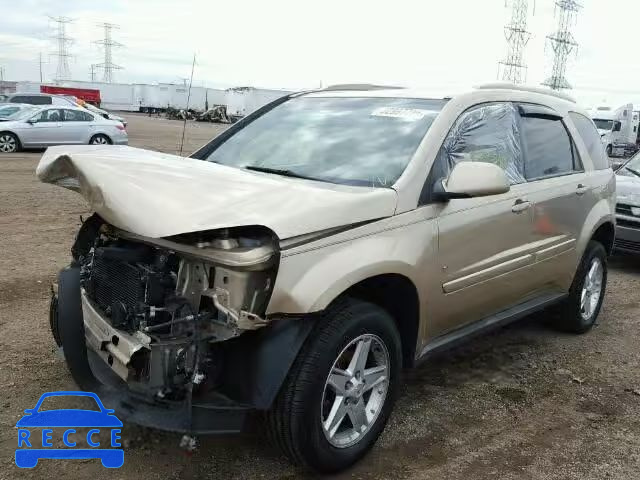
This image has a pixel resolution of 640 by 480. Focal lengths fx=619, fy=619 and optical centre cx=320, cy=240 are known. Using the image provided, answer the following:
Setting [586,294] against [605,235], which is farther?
[605,235]

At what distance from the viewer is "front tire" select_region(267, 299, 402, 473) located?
9.11 ft

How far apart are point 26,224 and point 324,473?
6.89 m

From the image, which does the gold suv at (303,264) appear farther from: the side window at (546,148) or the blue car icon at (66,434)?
the blue car icon at (66,434)

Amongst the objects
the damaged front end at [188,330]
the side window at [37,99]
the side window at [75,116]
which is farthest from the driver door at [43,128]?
the damaged front end at [188,330]

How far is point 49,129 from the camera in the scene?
18078mm

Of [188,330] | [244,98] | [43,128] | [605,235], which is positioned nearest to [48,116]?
[43,128]

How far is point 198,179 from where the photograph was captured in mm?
2984

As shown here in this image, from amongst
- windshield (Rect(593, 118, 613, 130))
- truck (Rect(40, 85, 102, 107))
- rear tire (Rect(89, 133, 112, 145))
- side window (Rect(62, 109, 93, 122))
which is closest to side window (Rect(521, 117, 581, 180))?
rear tire (Rect(89, 133, 112, 145))

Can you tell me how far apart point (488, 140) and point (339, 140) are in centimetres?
100

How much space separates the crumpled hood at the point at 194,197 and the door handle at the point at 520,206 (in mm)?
1178

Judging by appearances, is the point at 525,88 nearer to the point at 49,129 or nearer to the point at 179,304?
the point at 179,304

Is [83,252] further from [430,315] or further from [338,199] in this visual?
[430,315]

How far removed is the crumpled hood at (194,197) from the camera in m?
2.61

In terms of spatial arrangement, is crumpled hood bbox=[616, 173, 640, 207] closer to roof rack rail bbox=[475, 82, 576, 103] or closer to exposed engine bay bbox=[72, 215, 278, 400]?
roof rack rail bbox=[475, 82, 576, 103]
